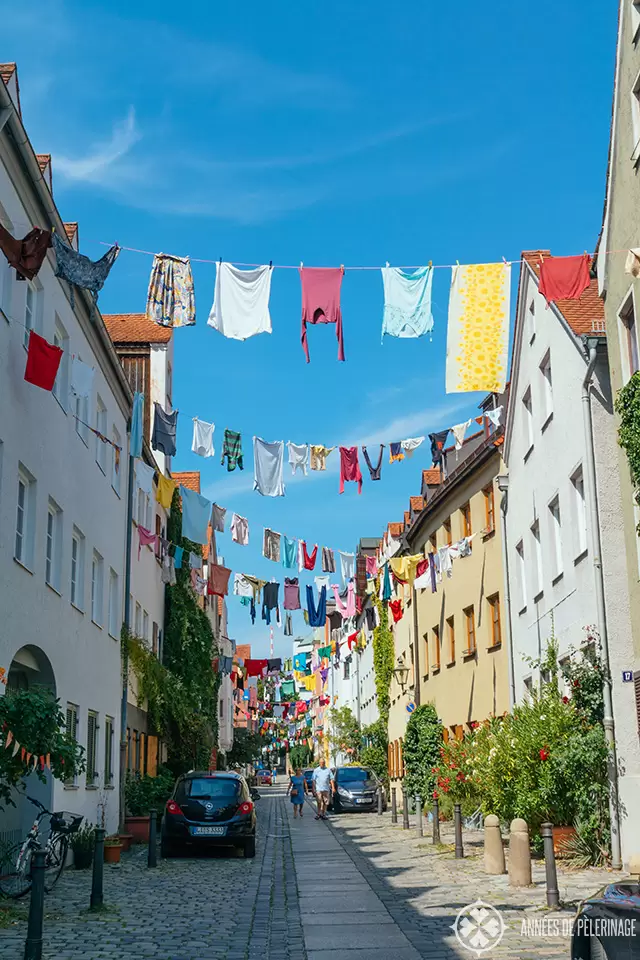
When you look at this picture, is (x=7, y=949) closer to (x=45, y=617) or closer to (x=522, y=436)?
(x=45, y=617)

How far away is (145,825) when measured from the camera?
78.3 feet

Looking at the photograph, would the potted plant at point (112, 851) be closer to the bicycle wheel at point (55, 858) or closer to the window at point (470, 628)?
the bicycle wheel at point (55, 858)

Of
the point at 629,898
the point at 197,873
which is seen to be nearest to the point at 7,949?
the point at 629,898

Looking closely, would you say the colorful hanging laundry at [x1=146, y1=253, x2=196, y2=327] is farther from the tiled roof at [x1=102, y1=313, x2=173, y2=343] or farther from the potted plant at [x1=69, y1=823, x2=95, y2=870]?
the tiled roof at [x1=102, y1=313, x2=173, y2=343]

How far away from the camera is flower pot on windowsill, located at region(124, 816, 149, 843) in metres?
23.7

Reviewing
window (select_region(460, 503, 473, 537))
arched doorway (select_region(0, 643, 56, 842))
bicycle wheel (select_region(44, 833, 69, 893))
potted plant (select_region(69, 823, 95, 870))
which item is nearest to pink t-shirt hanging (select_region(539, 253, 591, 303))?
arched doorway (select_region(0, 643, 56, 842))

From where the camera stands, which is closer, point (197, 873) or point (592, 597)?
point (197, 873)

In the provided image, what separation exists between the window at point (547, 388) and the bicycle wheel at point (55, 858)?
11.8m

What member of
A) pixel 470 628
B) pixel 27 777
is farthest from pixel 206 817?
pixel 470 628

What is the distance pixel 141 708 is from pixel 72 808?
9.26 metres

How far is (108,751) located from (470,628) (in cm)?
1116

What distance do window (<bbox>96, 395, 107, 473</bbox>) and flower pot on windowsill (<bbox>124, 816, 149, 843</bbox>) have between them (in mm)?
7713

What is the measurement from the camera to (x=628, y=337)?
16156 mm

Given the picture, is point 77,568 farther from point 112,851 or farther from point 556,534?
point 556,534
